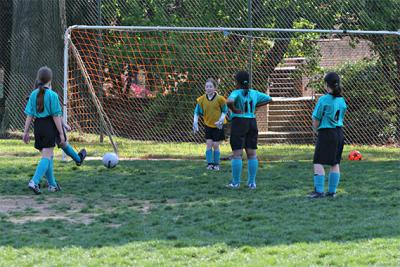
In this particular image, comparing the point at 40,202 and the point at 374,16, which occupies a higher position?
the point at 374,16

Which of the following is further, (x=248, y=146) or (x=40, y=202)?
(x=248, y=146)

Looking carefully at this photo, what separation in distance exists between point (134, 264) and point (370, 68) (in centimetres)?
1269

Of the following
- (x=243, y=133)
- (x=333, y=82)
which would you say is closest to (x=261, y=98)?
(x=243, y=133)

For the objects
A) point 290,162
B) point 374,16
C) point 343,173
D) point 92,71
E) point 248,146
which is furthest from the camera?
point 374,16

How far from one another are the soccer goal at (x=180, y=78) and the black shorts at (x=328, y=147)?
6523 mm

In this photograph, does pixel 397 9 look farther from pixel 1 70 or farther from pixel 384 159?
pixel 1 70

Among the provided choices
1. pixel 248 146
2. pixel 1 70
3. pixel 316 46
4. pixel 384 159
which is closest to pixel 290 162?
pixel 384 159

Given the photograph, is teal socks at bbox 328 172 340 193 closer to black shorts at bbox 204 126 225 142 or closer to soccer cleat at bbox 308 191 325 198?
soccer cleat at bbox 308 191 325 198

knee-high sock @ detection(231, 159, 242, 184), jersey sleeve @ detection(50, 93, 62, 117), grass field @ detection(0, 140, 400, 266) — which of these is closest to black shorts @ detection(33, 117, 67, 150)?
jersey sleeve @ detection(50, 93, 62, 117)

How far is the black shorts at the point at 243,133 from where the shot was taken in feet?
33.3

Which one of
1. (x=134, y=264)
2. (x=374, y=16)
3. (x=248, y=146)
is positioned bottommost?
(x=134, y=264)

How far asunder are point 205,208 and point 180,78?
834cm

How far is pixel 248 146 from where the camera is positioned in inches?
403

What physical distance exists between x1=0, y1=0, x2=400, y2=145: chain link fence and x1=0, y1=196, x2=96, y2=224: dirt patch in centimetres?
646
